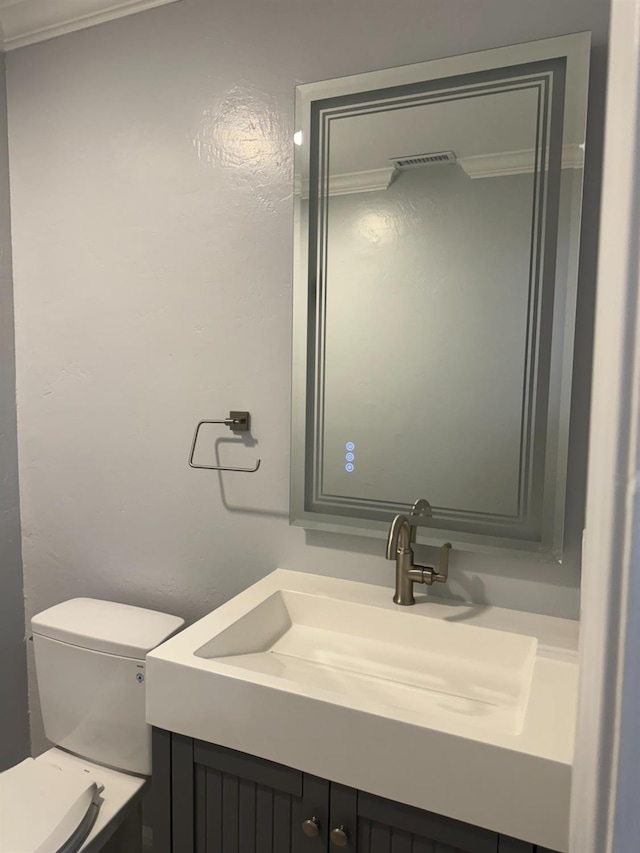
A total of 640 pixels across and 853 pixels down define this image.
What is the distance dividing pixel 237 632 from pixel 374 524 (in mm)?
416

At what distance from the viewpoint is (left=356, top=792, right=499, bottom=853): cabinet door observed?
0.92 meters

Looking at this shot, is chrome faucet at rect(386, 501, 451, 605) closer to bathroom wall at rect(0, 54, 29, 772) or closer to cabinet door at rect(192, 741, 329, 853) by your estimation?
cabinet door at rect(192, 741, 329, 853)

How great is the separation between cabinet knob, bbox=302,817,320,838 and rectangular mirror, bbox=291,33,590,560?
625 millimetres

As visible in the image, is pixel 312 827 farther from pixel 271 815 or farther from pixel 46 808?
pixel 46 808

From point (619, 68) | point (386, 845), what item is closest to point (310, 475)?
point (386, 845)

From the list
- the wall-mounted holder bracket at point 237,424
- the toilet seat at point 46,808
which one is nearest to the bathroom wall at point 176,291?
the wall-mounted holder bracket at point 237,424

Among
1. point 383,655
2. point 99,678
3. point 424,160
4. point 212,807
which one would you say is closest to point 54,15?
point 424,160

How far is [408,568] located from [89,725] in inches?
38.2

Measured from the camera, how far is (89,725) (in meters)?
1.59

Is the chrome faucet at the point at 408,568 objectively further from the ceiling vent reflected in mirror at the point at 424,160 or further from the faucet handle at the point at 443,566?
the ceiling vent reflected in mirror at the point at 424,160

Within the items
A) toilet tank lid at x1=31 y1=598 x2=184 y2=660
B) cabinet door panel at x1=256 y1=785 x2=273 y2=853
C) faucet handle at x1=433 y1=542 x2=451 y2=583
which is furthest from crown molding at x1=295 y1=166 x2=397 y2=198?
cabinet door panel at x1=256 y1=785 x2=273 y2=853

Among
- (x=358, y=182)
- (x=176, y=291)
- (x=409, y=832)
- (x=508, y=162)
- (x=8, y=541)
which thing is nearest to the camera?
(x=409, y=832)

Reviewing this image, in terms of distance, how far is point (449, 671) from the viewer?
1.27 m

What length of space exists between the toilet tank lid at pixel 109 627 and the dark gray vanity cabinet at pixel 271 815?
1.26 feet
